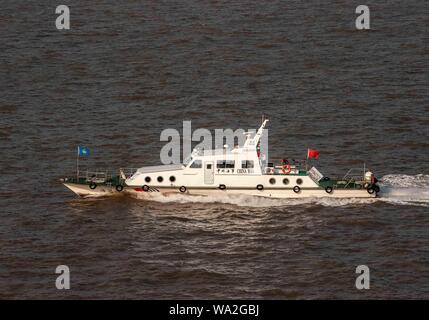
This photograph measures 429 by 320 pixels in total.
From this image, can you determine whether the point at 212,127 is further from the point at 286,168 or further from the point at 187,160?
the point at 286,168

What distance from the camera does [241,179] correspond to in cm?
8225

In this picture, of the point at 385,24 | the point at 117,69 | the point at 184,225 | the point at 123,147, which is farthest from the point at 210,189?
the point at 385,24

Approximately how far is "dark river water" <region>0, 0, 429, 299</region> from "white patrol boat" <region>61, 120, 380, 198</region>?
0.80m

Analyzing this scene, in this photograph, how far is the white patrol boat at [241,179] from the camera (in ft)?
269

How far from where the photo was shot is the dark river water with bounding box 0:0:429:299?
71.4 metres

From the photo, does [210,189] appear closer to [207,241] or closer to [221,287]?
[207,241]

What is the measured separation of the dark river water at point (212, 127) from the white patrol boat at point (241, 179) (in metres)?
0.80

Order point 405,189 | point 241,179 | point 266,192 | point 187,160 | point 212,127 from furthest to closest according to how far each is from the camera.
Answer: point 212,127
point 405,189
point 187,160
point 266,192
point 241,179

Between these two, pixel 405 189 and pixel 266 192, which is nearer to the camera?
pixel 266 192

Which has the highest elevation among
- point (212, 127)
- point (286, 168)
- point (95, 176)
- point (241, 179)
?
point (212, 127)

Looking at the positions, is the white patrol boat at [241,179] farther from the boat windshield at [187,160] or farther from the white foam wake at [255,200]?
the white foam wake at [255,200]

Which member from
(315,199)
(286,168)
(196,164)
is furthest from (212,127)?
(315,199)

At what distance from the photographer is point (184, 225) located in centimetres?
7850

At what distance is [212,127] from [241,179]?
16.8m
